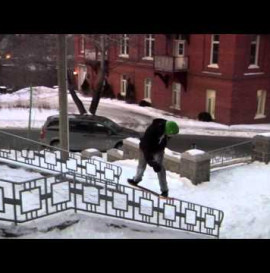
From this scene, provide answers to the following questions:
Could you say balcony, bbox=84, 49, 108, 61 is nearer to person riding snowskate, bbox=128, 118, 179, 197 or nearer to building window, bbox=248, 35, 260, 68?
building window, bbox=248, 35, 260, 68

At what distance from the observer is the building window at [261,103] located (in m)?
26.4

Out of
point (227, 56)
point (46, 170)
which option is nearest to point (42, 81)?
point (227, 56)

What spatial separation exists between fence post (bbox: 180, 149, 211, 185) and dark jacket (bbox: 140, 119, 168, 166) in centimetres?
209

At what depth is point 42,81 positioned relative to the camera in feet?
126

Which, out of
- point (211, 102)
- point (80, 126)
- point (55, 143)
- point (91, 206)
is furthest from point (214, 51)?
point (91, 206)

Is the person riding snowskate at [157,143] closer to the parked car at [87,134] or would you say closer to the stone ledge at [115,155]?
the stone ledge at [115,155]

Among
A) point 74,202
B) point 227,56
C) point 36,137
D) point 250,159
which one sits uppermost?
point 227,56

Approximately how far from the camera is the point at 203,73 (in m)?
26.4

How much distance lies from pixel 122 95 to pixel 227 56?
1093cm

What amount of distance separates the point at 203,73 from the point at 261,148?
14146 millimetres

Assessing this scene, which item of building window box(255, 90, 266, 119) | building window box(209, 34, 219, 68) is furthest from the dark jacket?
building window box(255, 90, 266, 119)

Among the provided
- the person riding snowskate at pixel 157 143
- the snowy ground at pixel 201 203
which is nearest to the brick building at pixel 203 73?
the snowy ground at pixel 201 203
